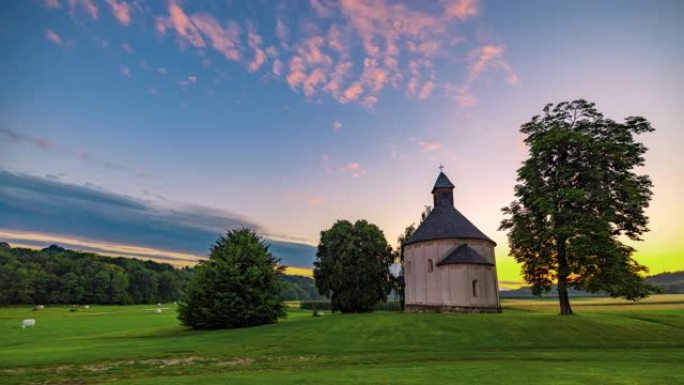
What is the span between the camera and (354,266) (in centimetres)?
6175

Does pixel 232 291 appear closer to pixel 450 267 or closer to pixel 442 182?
pixel 450 267

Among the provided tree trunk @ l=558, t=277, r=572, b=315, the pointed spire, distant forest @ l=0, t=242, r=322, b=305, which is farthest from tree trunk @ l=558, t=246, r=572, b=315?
distant forest @ l=0, t=242, r=322, b=305

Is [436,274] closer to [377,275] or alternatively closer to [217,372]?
[377,275]

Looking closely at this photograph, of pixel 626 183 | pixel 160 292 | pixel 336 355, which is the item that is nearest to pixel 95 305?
pixel 160 292

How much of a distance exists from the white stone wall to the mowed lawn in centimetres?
914

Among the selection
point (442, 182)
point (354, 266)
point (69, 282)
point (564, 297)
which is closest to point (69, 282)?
point (69, 282)

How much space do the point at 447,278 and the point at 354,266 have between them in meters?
17.4

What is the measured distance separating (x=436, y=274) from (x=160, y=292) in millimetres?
144039

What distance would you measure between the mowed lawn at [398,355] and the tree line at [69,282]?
103 metres

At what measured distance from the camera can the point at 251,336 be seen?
33344mm

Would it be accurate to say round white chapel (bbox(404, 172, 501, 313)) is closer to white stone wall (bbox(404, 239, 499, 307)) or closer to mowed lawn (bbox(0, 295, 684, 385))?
white stone wall (bbox(404, 239, 499, 307))

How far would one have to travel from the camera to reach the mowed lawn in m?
16.2

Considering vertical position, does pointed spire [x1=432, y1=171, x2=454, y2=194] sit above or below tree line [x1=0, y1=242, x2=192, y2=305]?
above

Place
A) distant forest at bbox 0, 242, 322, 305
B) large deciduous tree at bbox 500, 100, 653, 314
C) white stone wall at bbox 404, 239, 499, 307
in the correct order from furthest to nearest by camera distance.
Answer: distant forest at bbox 0, 242, 322, 305 → white stone wall at bbox 404, 239, 499, 307 → large deciduous tree at bbox 500, 100, 653, 314
